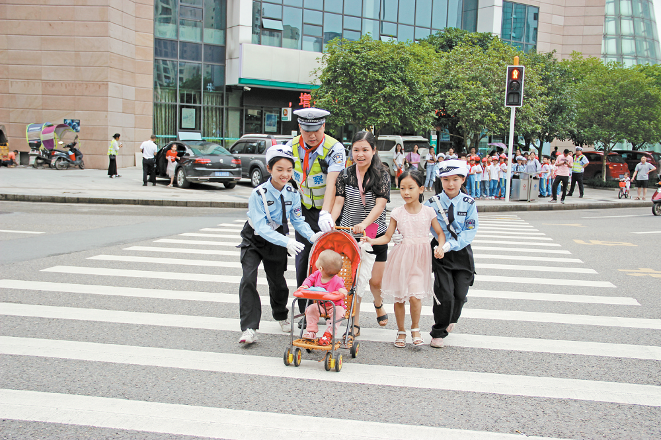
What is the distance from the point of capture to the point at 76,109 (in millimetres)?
28250

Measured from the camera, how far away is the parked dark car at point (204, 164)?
65.0 feet

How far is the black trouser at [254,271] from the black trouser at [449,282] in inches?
53.7

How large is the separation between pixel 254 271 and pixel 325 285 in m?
0.73

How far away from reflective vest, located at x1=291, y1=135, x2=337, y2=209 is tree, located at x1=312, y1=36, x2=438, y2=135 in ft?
61.4

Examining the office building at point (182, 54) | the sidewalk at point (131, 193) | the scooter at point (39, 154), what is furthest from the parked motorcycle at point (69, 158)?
the office building at point (182, 54)

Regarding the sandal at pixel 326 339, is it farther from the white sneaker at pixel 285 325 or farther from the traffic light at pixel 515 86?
the traffic light at pixel 515 86

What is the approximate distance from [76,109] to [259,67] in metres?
10.4

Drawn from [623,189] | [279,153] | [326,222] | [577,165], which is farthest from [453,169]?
[623,189]

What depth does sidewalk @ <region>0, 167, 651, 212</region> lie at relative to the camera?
16609 mm

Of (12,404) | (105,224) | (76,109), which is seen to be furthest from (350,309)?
(76,109)

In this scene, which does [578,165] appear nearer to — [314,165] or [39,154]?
[314,165]

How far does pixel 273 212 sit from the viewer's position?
4992mm

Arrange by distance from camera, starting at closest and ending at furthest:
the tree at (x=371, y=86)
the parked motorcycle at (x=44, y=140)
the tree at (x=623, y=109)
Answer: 1. the tree at (x=371, y=86)
2. the parked motorcycle at (x=44, y=140)
3. the tree at (x=623, y=109)

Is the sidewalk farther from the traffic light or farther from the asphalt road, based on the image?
the asphalt road
